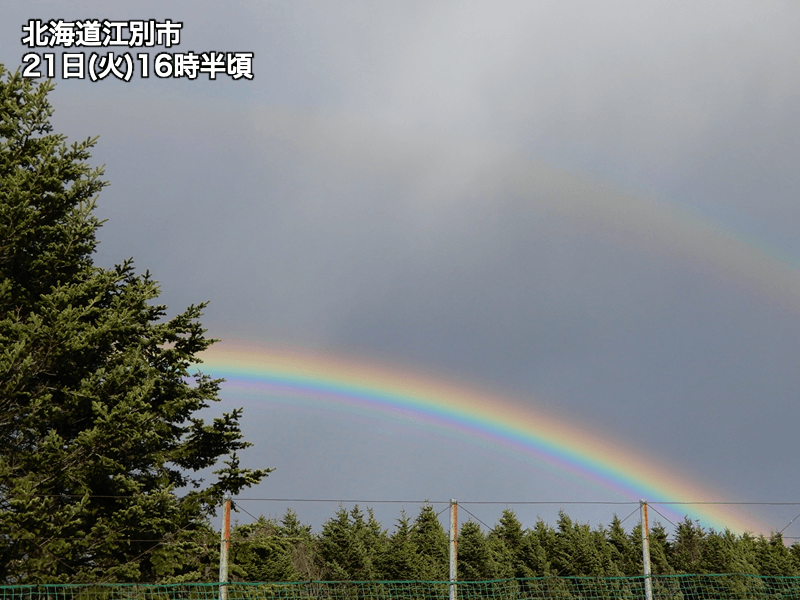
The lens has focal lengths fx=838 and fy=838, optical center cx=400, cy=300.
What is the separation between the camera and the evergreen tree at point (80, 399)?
57.0 feet

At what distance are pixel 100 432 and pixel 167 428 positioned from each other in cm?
232

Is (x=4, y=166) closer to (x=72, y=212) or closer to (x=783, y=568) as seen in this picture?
(x=72, y=212)

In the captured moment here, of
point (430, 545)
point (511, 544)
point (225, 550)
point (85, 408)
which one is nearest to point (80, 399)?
point (85, 408)

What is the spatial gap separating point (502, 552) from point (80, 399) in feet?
87.5

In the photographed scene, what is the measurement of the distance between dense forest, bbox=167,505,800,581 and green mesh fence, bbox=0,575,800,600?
2.51ft

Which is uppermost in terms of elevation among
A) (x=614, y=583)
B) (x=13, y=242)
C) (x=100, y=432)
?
(x=13, y=242)

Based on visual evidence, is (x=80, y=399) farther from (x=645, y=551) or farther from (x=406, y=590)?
(x=406, y=590)

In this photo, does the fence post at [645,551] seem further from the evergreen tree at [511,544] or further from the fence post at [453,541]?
the evergreen tree at [511,544]

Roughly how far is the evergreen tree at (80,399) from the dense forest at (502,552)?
32.0 ft

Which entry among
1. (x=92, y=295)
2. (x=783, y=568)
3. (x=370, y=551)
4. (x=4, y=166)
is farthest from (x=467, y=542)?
(x=4, y=166)

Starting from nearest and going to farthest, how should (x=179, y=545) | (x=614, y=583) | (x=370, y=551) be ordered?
(x=179, y=545) → (x=370, y=551) → (x=614, y=583)

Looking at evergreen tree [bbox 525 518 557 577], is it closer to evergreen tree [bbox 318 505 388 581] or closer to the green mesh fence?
the green mesh fence

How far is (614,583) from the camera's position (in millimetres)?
42312

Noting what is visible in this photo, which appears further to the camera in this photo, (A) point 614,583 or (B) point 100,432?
(A) point 614,583
